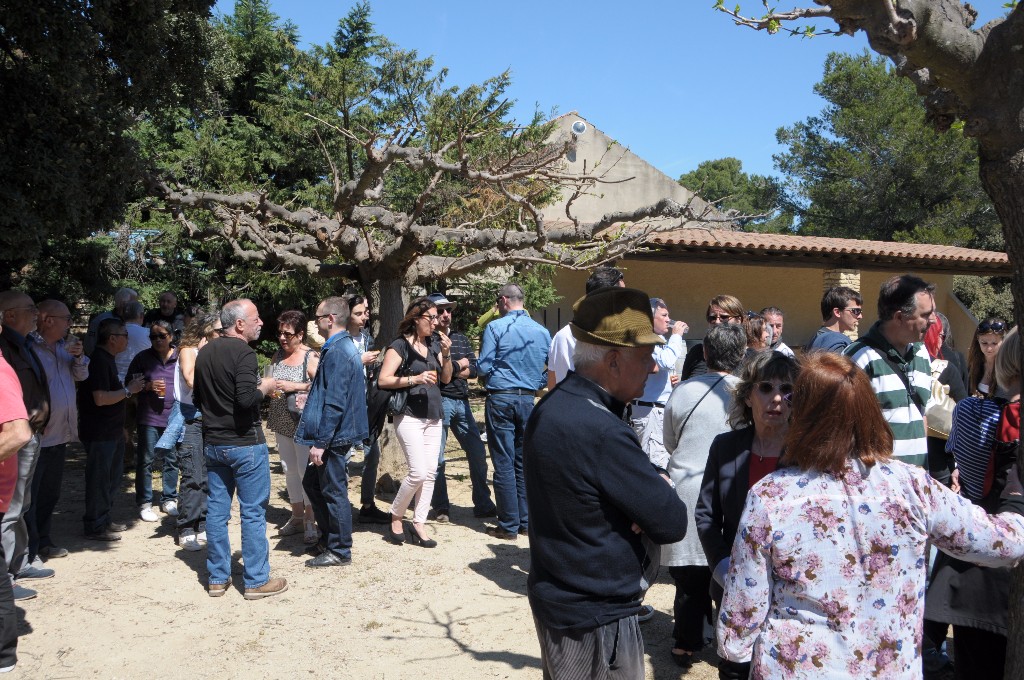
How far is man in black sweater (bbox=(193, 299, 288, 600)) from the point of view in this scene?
16.9 feet

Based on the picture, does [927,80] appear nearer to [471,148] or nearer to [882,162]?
[471,148]

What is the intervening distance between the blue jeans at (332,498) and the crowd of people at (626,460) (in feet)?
0.06

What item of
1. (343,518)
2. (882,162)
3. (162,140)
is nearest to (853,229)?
(882,162)

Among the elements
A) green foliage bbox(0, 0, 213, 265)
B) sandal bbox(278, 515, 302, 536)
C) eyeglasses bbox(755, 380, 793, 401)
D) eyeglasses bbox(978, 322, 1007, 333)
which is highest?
green foliage bbox(0, 0, 213, 265)

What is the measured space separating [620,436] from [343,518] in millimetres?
4045

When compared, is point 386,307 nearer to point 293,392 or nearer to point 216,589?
point 293,392

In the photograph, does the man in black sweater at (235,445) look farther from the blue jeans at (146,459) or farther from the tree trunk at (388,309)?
the tree trunk at (388,309)

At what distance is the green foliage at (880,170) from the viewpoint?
2798cm

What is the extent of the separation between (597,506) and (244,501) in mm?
3535

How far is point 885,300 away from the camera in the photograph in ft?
12.9

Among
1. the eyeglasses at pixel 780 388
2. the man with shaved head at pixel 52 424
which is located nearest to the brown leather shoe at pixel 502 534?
the man with shaved head at pixel 52 424

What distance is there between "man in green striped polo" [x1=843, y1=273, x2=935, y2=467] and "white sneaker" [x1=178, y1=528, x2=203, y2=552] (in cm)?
509

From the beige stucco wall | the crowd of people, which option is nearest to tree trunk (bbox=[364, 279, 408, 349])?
the crowd of people

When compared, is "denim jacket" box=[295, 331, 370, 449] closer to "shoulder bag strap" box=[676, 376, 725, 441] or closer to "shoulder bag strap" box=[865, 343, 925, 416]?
"shoulder bag strap" box=[676, 376, 725, 441]
